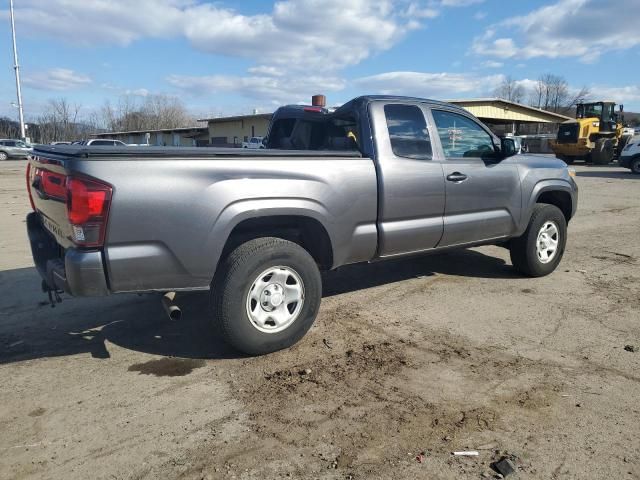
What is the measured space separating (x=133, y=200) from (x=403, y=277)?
3691mm

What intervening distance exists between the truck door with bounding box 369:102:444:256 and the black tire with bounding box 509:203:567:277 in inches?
58.0

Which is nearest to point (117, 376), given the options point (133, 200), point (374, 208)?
point (133, 200)

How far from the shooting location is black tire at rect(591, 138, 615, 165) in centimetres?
2794

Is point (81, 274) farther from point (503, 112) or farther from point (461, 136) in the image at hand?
point (503, 112)

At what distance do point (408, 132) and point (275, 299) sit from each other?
2.06 m

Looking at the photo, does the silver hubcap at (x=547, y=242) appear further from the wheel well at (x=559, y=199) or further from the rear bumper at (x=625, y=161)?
the rear bumper at (x=625, y=161)

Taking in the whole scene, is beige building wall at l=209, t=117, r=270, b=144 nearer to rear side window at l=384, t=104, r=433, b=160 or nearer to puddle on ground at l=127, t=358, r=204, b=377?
rear side window at l=384, t=104, r=433, b=160

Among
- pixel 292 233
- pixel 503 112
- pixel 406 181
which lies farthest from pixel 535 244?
pixel 503 112

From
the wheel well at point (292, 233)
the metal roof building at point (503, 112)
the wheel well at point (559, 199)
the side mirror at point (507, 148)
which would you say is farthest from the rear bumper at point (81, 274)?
the metal roof building at point (503, 112)

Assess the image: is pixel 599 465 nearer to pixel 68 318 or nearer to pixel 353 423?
pixel 353 423

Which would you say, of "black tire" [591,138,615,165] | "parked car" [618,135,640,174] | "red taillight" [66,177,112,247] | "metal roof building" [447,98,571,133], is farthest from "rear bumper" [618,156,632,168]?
"red taillight" [66,177,112,247]

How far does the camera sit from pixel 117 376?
3611mm

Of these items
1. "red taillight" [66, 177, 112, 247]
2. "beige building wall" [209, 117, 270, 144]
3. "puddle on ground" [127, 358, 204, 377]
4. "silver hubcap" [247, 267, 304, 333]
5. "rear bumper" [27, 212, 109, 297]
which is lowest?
"puddle on ground" [127, 358, 204, 377]

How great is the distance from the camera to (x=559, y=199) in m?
6.29
